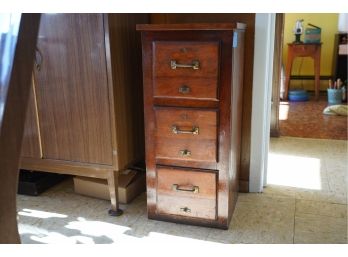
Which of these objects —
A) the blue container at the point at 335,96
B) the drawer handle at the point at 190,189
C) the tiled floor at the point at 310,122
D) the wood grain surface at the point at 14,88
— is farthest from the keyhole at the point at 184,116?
the blue container at the point at 335,96

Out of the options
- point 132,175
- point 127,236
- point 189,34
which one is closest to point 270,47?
point 189,34

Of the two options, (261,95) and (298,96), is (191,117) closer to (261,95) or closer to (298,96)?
(261,95)

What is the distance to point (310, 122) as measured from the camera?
3.45 meters

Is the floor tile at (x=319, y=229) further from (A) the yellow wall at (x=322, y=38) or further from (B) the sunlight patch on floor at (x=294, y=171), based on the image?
(A) the yellow wall at (x=322, y=38)

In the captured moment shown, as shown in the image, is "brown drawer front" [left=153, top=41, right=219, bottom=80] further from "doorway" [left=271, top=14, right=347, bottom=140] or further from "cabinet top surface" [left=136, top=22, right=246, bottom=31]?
"doorway" [left=271, top=14, right=347, bottom=140]

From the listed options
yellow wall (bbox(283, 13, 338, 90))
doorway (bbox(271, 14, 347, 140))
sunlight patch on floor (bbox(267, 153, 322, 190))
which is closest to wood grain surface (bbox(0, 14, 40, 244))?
sunlight patch on floor (bbox(267, 153, 322, 190))

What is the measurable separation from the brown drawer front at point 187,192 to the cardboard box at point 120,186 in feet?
0.98

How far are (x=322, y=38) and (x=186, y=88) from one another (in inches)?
172

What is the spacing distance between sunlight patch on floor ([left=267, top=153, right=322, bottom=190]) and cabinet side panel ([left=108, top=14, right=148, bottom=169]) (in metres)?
0.90

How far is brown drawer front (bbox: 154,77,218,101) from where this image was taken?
1.38 metres

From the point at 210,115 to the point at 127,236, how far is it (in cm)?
66

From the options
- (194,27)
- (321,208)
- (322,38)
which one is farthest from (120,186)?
(322,38)
